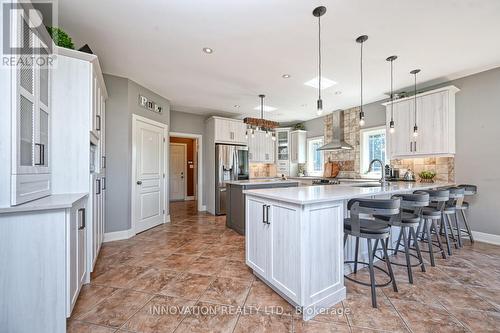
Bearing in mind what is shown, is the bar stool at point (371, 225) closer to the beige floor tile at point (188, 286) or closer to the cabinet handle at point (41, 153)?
the beige floor tile at point (188, 286)

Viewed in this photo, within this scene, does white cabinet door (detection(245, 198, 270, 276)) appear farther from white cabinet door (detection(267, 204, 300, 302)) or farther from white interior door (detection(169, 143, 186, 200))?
white interior door (detection(169, 143, 186, 200))

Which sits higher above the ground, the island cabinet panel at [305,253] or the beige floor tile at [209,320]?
the island cabinet panel at [305,253]

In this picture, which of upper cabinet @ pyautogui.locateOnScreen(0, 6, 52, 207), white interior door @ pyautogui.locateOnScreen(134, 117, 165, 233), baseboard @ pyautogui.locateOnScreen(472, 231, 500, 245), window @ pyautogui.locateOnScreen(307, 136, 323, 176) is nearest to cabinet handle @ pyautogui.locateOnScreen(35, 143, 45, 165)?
upper cabinet @ pyautogui.locateOnScreen(0, 6, 52, 207)

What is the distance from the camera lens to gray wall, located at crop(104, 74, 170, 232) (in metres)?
3.70

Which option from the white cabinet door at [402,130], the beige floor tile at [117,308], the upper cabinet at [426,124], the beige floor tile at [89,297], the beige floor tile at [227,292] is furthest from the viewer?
the white cabinet door at [402,130]

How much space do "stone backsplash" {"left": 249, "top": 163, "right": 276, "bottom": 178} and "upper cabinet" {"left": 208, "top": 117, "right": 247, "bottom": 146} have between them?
118cm

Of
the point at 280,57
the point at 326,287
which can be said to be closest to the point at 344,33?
the point at 280,57

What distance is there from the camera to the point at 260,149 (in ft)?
22.4

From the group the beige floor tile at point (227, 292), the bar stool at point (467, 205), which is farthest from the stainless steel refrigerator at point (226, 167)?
the bar stool at point (467, 205)

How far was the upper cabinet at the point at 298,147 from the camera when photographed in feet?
22.8

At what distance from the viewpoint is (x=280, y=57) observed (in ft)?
10.2

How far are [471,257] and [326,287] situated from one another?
2.53m

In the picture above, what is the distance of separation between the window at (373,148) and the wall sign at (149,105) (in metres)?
4.69

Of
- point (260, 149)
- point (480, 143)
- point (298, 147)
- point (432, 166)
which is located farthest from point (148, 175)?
point (480, 143)
